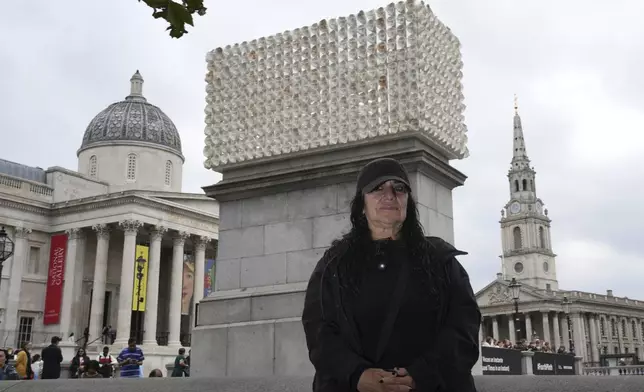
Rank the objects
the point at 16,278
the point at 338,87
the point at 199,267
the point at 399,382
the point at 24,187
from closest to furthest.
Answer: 1. the point at 399,382
2. the point at 338,87
3. the point at 16,278
4. the point at 24,187
5. the point at 199,267

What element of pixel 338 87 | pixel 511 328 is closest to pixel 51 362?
pixel 338 87

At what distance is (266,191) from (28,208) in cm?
5307

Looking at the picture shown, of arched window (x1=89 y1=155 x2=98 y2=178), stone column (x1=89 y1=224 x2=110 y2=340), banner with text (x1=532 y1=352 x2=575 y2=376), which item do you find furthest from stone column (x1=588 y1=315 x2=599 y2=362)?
banner with text (x1=532 y1=352 x2=575 y2=376)

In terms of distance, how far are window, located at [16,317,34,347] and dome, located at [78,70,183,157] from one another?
2027 centimetres

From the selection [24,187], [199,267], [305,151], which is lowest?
[305,151]

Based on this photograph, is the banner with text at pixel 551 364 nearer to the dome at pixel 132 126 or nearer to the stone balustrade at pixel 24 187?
the stone balustrade at pixel 24 187

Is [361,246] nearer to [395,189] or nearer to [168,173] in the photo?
[395,189]

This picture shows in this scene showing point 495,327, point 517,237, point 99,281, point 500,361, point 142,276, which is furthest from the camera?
point 517,237

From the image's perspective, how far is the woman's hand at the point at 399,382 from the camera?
299 cm

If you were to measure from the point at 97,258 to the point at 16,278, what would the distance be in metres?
7.23

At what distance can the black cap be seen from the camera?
3.57 metres

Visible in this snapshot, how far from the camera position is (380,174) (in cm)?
360

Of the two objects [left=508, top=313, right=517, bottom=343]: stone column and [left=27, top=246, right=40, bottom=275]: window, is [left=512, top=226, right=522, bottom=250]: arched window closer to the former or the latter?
[left=508, top=313, right=517, bottom=343]: stone column

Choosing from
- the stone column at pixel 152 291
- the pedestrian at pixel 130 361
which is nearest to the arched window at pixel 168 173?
the stone column at pixel 152 291
